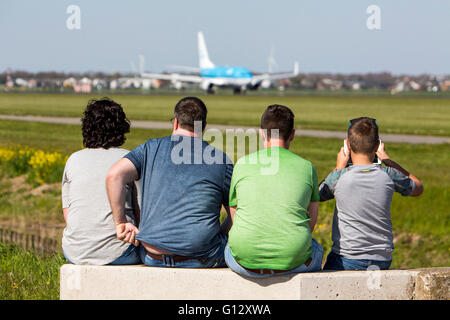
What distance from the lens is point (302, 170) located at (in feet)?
14.9

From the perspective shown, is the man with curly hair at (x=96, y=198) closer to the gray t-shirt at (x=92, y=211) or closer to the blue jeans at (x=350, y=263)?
the gray t-shirt at (x=92, y=211)

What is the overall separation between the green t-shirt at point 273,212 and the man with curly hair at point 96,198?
35.7 inches

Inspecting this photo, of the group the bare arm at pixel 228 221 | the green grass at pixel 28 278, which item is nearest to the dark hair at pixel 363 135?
the bare arm at pixel 228 221

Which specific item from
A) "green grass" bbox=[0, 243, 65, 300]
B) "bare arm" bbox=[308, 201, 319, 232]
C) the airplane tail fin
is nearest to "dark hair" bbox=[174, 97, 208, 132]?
"bare arm" bbox=[308, 201, 319, 232]

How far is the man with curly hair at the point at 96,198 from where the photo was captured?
498 cm

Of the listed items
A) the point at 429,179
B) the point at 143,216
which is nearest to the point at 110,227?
the point at 143,216

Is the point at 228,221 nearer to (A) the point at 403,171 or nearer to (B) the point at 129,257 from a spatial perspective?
(B) the point at 129,257

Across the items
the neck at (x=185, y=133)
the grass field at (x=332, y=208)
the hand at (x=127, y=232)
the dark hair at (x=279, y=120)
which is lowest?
the grass field at (x=332, y=208)

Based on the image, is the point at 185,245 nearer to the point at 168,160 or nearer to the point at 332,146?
the point at 168,160

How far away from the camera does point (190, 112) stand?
→ 4707mm

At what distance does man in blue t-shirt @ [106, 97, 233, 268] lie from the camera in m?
4.70
